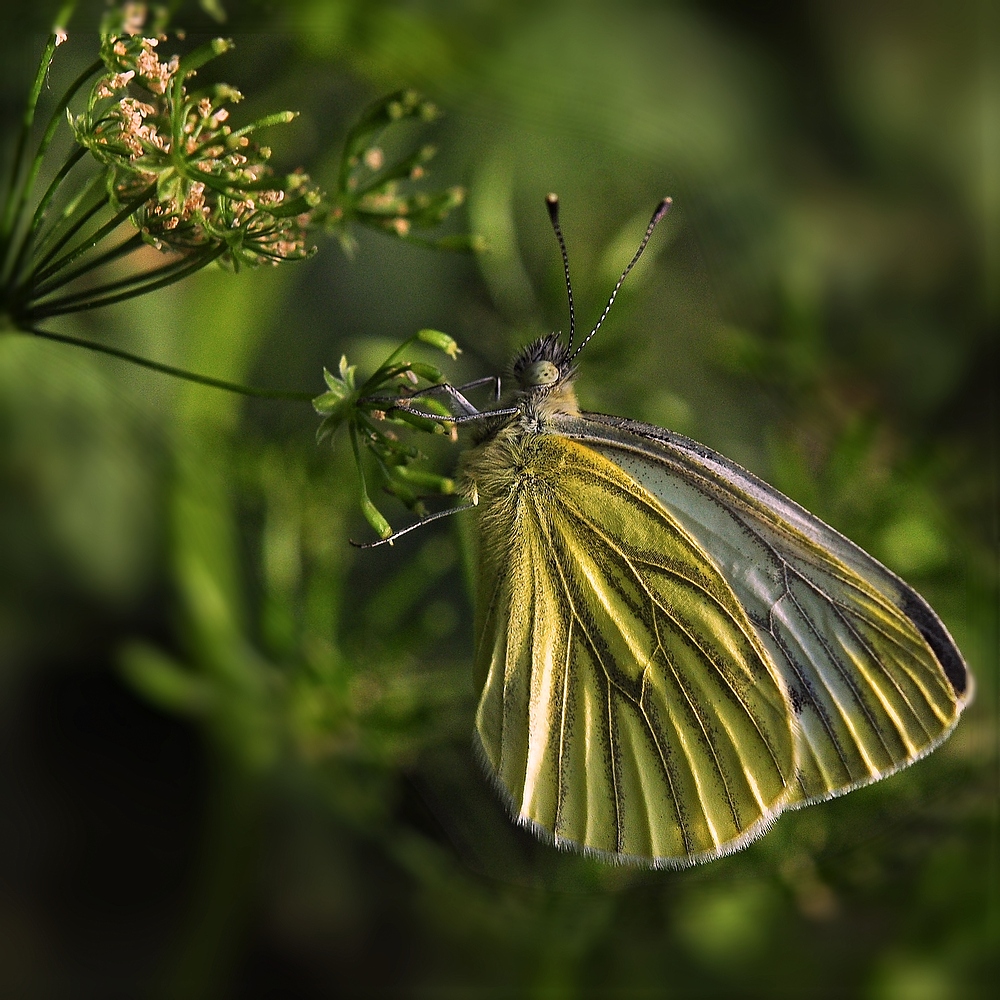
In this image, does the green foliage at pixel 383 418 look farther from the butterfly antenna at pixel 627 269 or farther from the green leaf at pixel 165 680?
the green leaf at pixel 165 680

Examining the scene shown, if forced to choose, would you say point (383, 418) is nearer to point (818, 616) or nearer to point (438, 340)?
point (438, 340)

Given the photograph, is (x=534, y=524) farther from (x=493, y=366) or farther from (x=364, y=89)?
(x=364, y=89)

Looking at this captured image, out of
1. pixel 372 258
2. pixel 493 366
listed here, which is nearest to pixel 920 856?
pixel 493 366

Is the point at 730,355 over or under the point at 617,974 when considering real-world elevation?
over

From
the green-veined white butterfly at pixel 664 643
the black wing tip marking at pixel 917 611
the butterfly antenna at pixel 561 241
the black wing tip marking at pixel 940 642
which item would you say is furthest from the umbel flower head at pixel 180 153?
the black wing tip marking at pixel 940 642

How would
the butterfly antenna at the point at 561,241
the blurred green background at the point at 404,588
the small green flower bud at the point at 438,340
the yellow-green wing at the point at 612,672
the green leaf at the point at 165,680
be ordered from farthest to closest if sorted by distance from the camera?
the green leaf at the point at 165,680 → the blurred green background at the point at 404,588 → the yellow-green wing at the point at 612,672 → the butterfly antenna at the point at 561,241 → the small green flower bud at the point at 438,340

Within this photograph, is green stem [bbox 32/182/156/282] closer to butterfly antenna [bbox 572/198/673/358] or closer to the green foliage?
the green foliage

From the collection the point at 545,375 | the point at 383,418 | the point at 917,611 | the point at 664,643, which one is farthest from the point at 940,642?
the point at 383,418
